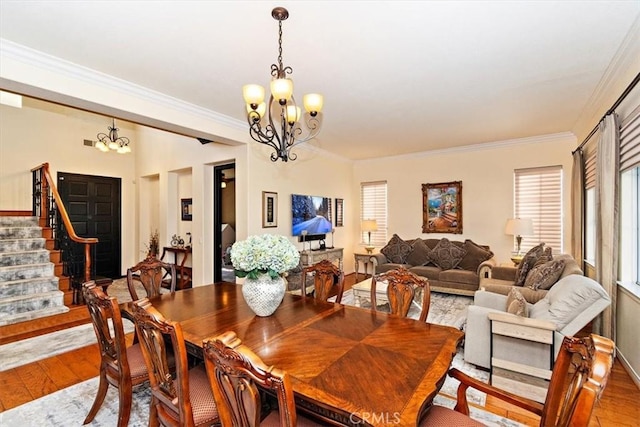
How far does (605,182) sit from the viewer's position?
3.15 meters

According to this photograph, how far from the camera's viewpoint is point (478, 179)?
5.97 metres

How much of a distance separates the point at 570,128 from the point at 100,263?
9594 millimetres

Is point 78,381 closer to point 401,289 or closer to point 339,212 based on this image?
point 401,289

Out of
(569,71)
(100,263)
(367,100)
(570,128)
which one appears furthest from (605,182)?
(100,263)

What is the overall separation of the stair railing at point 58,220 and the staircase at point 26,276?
0.60 ft

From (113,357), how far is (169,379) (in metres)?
0.75

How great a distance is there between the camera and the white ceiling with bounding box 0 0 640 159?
2094 mm

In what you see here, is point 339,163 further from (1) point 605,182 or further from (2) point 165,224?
(1) point 605,182

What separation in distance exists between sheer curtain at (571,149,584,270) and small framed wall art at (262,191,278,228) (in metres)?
4.66

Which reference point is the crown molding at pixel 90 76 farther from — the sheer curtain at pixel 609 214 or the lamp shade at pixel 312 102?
the sheer curtain at pixel 609 214

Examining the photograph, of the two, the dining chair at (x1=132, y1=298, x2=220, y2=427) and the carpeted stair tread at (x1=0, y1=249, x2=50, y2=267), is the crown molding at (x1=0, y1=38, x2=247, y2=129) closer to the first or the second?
the dining chair at (x1=132, y1=298, x2=220, y2=427)

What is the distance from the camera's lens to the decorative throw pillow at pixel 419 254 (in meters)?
6.00

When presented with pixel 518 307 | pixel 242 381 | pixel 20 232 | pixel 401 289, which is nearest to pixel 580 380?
pixel 242 381

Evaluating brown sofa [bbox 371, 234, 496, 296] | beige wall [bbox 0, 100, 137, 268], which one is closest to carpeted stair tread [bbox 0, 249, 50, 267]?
beige wall [bbox 0, 100, 137, 268]
